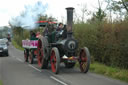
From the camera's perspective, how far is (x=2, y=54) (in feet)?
78.9

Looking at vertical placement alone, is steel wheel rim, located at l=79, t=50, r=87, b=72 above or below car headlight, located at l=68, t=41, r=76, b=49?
below

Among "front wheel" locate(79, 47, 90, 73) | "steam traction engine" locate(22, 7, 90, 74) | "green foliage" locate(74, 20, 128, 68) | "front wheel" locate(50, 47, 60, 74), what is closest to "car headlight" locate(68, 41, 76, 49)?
"steam traction engine" locate(22, 7, 90, 74)

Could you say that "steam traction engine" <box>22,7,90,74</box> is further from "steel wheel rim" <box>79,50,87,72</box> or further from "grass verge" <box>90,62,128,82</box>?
"grass verge" <box>90,62,128,82</box>

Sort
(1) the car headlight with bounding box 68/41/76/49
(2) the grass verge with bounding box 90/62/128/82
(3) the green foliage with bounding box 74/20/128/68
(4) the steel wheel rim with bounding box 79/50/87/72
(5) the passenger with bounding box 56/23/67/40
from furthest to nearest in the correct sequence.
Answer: (3) the green foliage with bounding box 74/20/128/68, (5) the passenger with bounding box 56/23/67/40, (4) the steel wheel rim with bounding box 79/50/87/72, (1) the car headlight with bounding box 68/41/76/49, (2) the grass verge with bounding box 90/62/128/82

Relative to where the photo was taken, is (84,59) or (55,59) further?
(84,59)

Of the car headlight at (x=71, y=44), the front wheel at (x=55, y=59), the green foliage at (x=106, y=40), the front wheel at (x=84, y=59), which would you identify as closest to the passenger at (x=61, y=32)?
the car headlight at (x=71, y=44)

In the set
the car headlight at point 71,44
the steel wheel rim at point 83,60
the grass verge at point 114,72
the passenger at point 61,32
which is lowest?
the grass verge at point 114,72

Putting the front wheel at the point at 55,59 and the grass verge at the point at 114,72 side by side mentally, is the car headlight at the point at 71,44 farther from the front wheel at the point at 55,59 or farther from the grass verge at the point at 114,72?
the grass verge at the point at 114,72

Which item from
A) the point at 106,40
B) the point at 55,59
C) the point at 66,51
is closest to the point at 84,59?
the point at 66,51

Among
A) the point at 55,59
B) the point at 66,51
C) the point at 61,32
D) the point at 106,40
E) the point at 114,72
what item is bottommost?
the point at 114,72

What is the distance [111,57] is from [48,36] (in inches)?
144

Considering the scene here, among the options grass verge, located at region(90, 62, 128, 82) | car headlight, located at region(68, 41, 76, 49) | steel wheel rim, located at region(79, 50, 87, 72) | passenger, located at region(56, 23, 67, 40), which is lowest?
grass verge, located at region(90, 62, 128, 82)

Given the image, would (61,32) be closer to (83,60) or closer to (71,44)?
(71,44)

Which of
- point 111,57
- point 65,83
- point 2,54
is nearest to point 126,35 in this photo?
point 111,57
